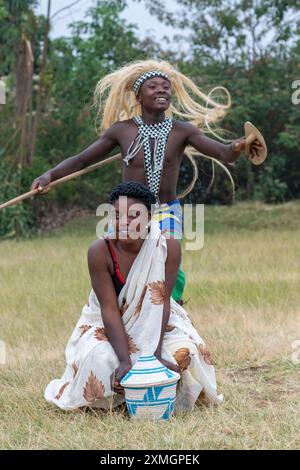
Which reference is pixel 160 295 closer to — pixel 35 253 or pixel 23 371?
pixel 23 371

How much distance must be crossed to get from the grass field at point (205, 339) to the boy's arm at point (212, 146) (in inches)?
45.4

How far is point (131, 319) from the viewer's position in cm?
390

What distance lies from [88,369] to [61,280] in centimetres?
391

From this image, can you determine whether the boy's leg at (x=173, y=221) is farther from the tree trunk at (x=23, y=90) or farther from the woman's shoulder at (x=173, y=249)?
the tree trunk at (x=23, y=90)

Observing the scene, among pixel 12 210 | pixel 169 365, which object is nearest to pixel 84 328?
pixel 169 365

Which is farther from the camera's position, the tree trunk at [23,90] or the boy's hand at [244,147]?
the tree trunk at [23,90]

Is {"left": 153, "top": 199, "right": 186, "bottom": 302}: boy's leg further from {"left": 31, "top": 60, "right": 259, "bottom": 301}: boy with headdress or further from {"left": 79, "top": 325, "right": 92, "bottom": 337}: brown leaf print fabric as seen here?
{"left": 79, "top": 325, "right": 92, "bottom": 337}: brown leaf print fabric

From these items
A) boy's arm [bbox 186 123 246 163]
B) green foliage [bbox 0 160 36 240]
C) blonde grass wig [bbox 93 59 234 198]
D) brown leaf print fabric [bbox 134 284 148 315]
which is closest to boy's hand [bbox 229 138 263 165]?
boy's arm [bbox 186 123 246 163]

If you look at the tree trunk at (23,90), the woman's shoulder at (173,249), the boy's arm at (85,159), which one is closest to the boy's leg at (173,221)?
the woman's shoulder at (173,249)

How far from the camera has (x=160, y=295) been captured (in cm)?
385

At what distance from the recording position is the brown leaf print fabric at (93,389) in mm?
3762

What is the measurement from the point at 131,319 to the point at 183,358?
0.31 metres

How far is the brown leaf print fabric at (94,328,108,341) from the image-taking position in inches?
154

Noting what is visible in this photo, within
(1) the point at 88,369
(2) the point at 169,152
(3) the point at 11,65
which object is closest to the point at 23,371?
(1) the point at 88,369
